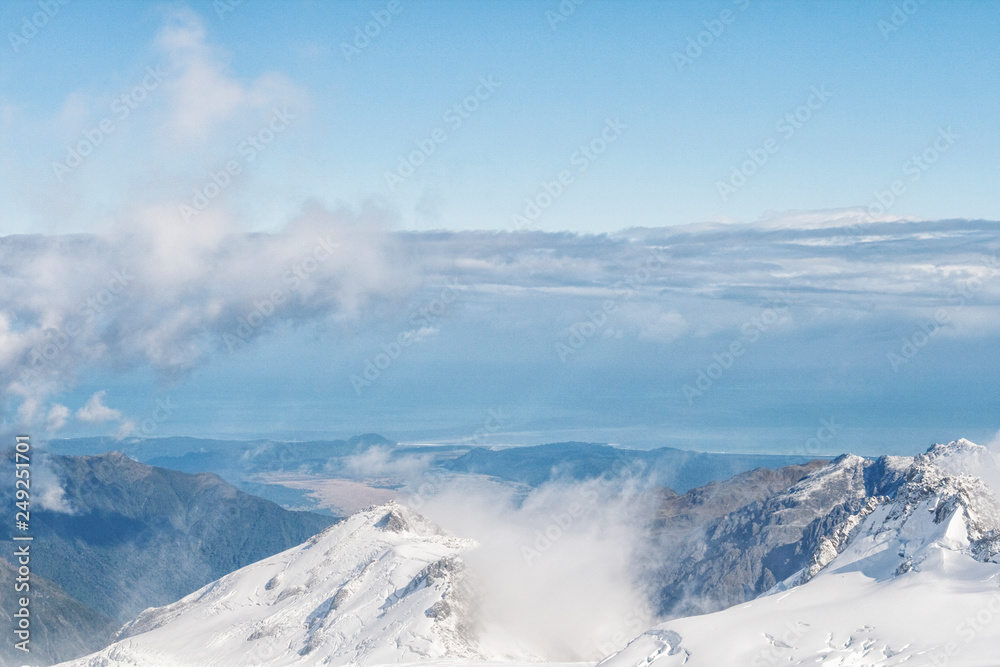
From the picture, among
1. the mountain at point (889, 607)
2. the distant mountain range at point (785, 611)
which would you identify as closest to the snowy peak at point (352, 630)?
the distant mountain range at point (785, 611)

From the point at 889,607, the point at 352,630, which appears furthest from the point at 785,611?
the point at 352,630

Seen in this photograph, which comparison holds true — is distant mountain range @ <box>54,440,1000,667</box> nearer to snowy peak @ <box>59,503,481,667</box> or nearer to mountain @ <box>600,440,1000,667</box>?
mountain @ <box>600,440,1000,667</box>

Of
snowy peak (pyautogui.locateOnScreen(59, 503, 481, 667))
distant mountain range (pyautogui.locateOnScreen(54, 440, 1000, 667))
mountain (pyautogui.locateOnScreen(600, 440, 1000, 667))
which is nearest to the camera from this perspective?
mountain (pyautogui.locateOnScreen(600, 440, 1000, 667))

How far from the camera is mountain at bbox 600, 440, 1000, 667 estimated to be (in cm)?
9894

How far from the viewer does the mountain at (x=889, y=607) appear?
9894 centimetres

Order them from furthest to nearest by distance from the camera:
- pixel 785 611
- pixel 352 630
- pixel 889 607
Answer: pixel 352 630
pixel 785 611
pixel 889 607

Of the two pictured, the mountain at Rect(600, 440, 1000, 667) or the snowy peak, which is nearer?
the mountain at Rect(600, 440, 1000, 667)

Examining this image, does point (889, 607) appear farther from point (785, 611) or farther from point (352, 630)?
point (352, 630)

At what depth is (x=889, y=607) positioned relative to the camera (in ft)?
351

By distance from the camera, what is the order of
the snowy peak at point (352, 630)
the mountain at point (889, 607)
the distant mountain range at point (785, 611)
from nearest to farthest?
1. the mountain at point (889, 607)
2. the distant mountain range at point (785, 611)
3. the snowy peak at point (352, 630)

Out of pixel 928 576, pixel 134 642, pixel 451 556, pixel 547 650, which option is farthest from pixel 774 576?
pixel 134 642

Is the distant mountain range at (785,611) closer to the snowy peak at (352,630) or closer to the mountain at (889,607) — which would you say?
the mountain at (889,607)

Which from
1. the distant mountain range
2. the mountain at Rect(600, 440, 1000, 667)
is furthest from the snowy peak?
the mountain at Rect(600, 440, 1000, 667)

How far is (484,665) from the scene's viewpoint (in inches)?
6186
